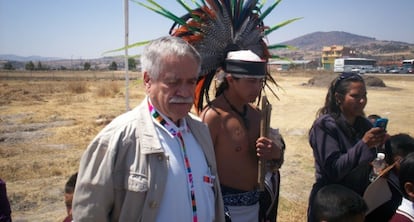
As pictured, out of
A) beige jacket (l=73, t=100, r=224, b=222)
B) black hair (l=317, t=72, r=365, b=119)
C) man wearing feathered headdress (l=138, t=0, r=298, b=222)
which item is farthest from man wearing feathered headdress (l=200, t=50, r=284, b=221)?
beige jacket (l=73, t=100, r=224, b=222)

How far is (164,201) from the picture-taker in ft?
5.45

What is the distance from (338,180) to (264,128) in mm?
812

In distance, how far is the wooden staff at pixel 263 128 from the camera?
2.43 metres

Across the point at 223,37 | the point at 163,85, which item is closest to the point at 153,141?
the point at 163,85

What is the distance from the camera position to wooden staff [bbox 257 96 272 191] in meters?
A: 2.43

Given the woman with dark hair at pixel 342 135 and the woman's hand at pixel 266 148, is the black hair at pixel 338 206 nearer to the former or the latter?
the woman with dark hair at pixel 342 135

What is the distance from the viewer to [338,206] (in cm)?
233

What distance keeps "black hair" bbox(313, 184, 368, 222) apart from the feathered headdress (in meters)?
1.16

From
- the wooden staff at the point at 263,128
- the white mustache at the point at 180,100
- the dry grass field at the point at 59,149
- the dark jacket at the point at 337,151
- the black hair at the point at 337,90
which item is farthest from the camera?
the dry grass field at the point at 59,149

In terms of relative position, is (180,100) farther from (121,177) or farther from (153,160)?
(121,177)

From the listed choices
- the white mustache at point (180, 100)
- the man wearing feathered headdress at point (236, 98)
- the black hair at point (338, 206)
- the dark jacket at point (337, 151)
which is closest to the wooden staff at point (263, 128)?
the man wearing feathered headdress at point (236, 98)

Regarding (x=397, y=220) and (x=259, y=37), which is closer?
(x=397, y=220)

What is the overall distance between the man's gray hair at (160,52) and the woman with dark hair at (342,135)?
1.52 metres

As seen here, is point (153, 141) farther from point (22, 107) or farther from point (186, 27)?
point (22, 107)
